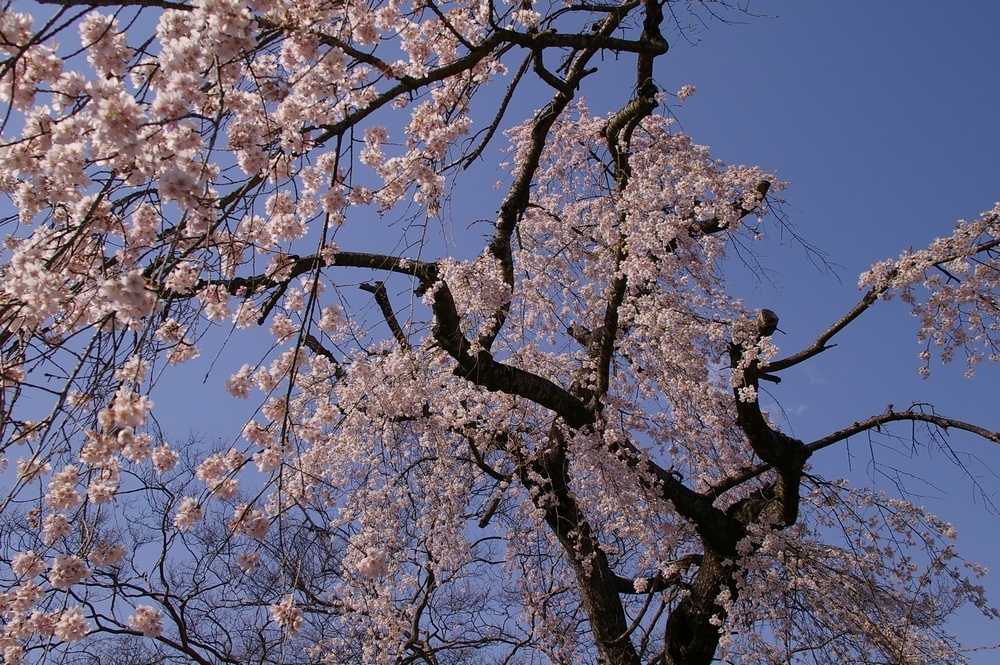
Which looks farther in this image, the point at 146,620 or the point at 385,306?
the point at 385,306

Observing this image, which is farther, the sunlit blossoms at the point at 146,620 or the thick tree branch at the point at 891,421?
the thick tree branch at the point at 891,421

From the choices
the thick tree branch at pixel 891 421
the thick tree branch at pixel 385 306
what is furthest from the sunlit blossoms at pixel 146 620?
the thick tree branch at pixel 891 421

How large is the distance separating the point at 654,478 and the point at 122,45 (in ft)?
12.9

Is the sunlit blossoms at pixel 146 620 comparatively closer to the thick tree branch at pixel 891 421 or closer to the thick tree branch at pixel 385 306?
the thick tree branch at pixel 385 306

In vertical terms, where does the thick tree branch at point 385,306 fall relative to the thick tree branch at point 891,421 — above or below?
above

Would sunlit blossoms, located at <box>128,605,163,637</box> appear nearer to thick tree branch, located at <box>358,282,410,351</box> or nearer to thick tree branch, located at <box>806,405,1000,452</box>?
thick tree branch, located at <box>358,282,410,351</box>

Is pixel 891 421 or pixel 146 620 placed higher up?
pixel 891 421

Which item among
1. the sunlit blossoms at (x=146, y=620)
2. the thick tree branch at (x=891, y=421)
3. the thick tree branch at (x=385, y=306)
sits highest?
the thick tree branch at (x=385, y=306)

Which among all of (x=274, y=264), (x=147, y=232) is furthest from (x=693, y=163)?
(x=147, y=232)

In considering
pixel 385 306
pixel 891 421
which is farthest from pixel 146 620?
pixel 891 421

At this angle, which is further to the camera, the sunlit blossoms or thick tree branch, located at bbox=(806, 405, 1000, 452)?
thick tree branch, located at bbox=(806, 405, 1000, 452)

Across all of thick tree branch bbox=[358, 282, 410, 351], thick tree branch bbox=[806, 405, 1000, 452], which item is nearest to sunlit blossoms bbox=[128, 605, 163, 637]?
thick tree branch bbox=[358, 282, 410, 351]

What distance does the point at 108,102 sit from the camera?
7.05 feet

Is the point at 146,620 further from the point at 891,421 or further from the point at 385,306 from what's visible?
the point at 891,421
